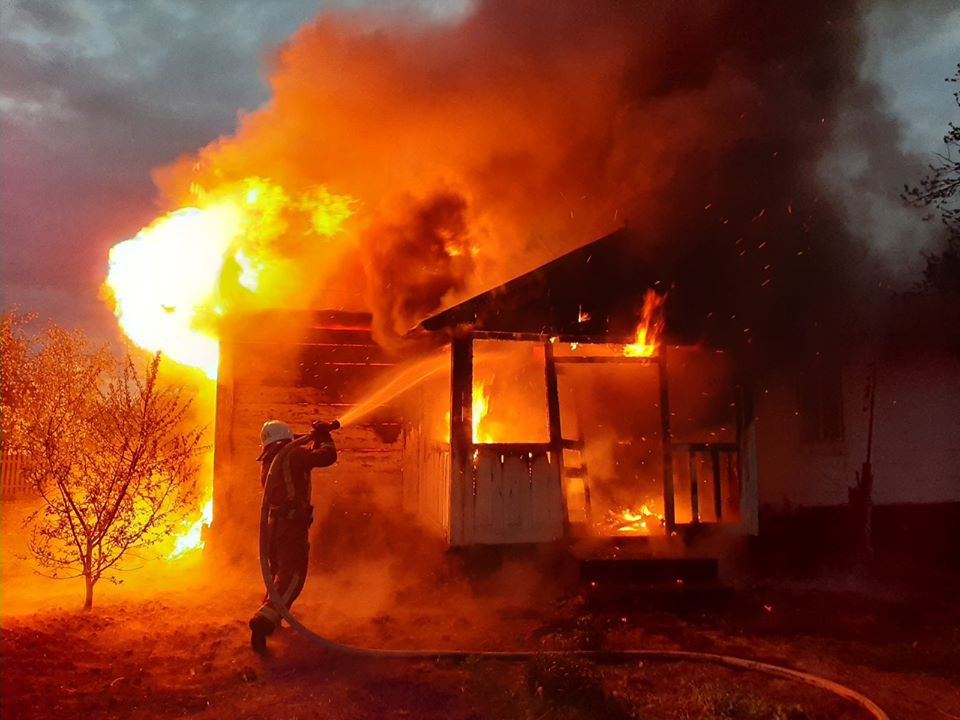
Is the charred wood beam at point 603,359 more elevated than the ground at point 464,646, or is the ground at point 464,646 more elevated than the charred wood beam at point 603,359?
the charred wood beam at point 603,359

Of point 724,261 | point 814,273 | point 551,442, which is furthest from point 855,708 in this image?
point 814,273

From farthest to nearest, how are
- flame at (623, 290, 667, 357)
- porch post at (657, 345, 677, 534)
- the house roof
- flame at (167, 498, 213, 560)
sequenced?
flame at (167, 498, 213, 560)
flame at (623, 290, 667, 357)
porch post at (657, 345, 677, 534)
the house roof

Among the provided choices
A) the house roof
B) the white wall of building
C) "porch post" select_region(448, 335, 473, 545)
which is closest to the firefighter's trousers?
"porch post" select_region(448, 335, 473, 545)

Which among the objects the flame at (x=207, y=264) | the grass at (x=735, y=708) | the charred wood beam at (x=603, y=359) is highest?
the flame at (x=207, y=264)

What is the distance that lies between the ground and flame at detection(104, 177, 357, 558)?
3573 millimetres

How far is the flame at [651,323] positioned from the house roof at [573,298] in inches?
4.6

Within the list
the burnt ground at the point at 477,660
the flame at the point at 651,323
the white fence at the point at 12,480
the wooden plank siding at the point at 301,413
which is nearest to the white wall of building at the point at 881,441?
the burnt ground at the point at 477,660

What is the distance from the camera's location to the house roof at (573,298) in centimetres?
832

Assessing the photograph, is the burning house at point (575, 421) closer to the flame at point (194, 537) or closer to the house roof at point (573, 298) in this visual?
the house roof at point (573, 298)

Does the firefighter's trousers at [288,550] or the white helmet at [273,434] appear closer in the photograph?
the firefighter's trousers at [288,550]

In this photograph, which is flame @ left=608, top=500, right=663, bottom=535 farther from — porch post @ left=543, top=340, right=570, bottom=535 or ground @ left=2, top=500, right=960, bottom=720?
ground @ left=2, top=500, right=960, bottom=720

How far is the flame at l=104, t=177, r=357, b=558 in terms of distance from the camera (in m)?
10.9

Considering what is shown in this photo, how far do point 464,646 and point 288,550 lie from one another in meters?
2.17

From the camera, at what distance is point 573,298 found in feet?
29.3
